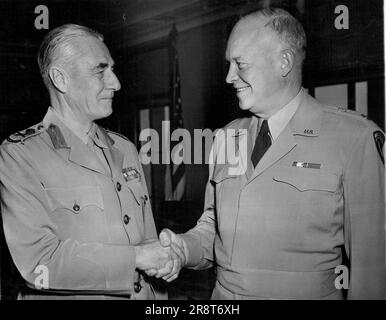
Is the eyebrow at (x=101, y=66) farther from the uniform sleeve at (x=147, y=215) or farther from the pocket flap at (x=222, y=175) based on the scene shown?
the pocket flap at (x=222, y=175)

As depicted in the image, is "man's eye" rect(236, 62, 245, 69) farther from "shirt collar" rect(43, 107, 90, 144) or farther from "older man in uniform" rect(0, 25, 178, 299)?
"shirt collar" rect(43, 107, 90, 144)

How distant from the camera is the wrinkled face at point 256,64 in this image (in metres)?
1.54

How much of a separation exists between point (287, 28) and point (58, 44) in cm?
85

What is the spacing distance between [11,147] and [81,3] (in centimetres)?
65

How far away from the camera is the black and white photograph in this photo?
1466 millimetres

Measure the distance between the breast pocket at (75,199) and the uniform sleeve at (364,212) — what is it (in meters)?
0.88

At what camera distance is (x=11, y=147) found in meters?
1.49

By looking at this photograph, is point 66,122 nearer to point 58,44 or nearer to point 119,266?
point 58,44

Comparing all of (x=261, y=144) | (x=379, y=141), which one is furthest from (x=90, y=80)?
(x=379, y=141)

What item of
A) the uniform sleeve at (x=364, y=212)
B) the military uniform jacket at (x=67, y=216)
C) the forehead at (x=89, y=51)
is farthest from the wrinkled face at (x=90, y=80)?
the uniform sleeve at (x=364, y=212)

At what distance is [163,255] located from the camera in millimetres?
1603

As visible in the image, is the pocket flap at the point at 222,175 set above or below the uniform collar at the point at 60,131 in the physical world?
below

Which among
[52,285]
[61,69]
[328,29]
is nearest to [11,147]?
[61,69]
